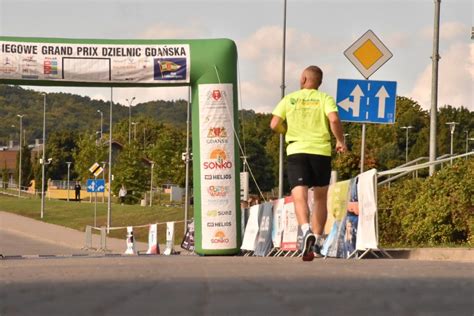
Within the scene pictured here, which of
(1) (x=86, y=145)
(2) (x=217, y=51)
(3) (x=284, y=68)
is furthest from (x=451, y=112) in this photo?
(2) (x=217, y=51)

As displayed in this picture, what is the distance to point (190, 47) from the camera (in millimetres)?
25688

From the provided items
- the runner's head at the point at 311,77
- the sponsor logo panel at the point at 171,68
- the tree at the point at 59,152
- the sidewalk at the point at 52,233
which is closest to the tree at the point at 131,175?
the sidewalk at the point at 52,233

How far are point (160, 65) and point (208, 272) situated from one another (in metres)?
16.1

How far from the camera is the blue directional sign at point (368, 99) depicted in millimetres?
20078

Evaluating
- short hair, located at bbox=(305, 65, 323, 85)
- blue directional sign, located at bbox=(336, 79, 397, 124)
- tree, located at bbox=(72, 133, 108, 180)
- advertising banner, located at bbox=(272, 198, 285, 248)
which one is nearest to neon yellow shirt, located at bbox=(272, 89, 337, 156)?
short hair, located at bbox=(305, 65, 323, 85)

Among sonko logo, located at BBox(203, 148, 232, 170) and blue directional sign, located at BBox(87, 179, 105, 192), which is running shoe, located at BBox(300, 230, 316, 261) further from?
blue directional sign, located at BBox(87, 179, 105, 192)

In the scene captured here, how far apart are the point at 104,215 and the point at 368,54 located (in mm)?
71724

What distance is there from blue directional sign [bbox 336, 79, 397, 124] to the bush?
6.29 feet

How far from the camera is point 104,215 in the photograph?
296 feet

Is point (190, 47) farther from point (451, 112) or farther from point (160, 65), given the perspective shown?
point (451, 112)

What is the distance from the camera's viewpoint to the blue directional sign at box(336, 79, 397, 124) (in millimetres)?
20078

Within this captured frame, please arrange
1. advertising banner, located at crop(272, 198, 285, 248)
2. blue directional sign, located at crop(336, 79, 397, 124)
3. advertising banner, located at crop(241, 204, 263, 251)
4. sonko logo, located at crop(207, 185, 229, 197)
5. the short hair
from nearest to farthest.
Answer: the short hair
blue directional sign, located at crop(336, 79, 397, 124)
advertising banner, located at crop(272, 198, 285, 248)
sonko logo, located at crop(207, 185, 229, 197)
advertising banner, located at crop(241, 204, 263, 251)

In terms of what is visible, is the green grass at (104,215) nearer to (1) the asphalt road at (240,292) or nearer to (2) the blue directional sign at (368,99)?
(2) the blue directional sign at (368,99)

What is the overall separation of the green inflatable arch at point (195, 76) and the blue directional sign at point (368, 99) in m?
5.65
